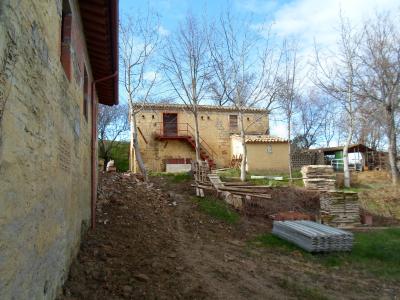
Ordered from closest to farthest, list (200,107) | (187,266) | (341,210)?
1. (187,266)
2. (341,210)
3. (200,107)

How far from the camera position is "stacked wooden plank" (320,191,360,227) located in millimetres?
15555

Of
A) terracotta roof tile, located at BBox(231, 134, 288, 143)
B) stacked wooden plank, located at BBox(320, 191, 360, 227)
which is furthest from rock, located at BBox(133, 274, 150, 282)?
terracotta roof tile, located at BBox(231, 134, 288, 143)

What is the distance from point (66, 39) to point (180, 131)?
24945 millimetres

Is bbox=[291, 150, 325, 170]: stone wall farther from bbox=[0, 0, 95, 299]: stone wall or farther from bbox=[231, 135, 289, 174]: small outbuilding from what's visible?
bbox=[0, 0, 95, 299]: stone wall

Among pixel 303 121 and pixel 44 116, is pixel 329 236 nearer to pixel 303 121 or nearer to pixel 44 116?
pixel 44 116

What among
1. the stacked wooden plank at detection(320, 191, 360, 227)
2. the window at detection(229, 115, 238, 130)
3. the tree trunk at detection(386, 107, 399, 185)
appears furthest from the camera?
the window at detection(229, 115, 238, 130)

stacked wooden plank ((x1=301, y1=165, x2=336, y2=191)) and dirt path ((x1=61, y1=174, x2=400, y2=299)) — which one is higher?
stacked wooden plank ((x1=301, y1=165, x2=336, y2=191))

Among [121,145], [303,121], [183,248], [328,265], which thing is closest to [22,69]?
[183,248]

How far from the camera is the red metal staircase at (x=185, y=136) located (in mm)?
29938

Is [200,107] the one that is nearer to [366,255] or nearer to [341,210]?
[341,210]

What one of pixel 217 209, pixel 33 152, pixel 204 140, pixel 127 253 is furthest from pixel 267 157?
pixel 33 152

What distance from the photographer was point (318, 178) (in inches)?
799

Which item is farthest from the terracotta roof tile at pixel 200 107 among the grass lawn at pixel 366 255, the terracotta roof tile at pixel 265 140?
the grass lawn at pixel 366 255

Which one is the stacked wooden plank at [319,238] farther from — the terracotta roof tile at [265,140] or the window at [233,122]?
the window at [233,122]
